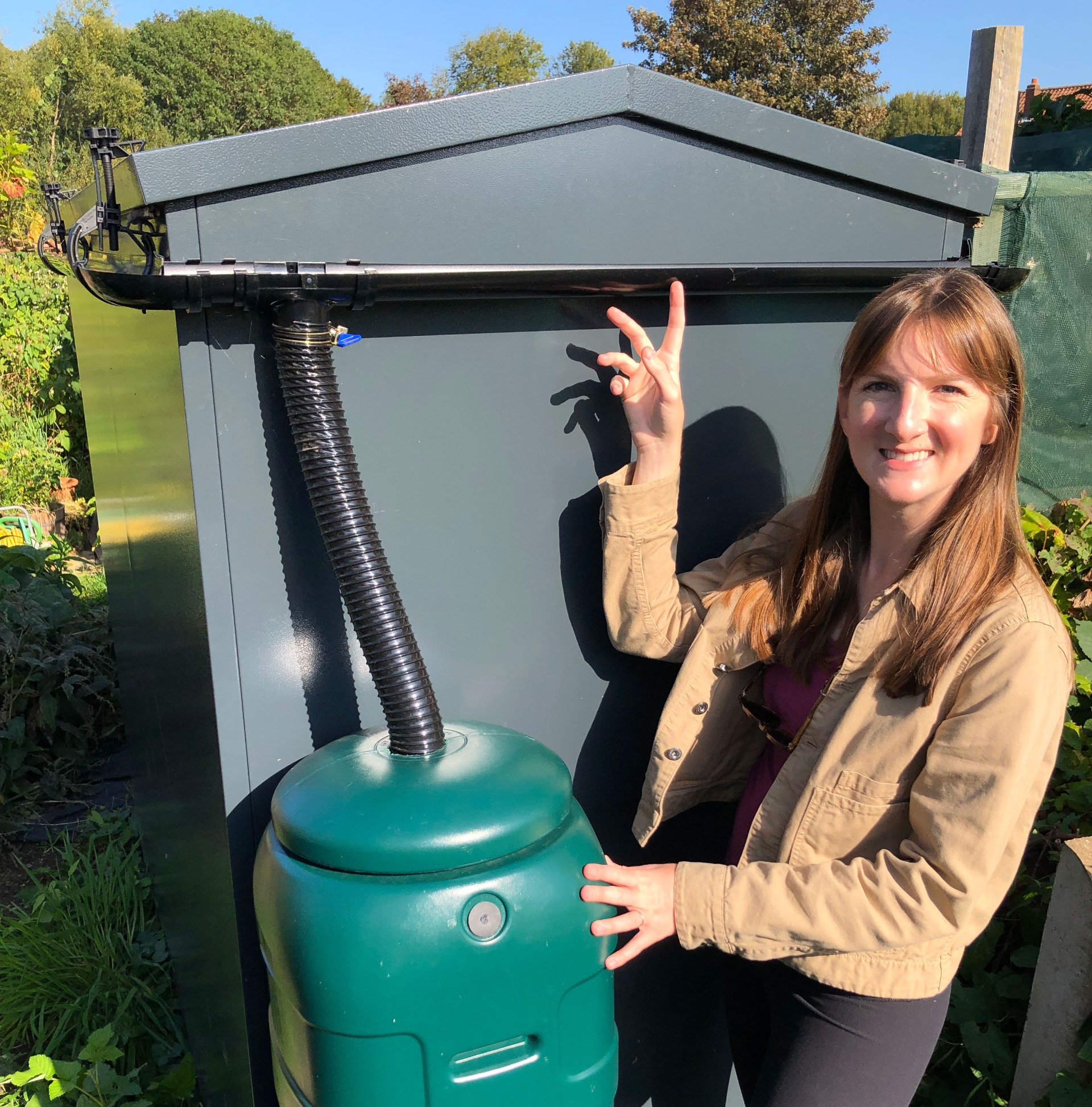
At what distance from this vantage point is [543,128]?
1.53 metres

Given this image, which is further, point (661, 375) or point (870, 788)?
point (661, 375)

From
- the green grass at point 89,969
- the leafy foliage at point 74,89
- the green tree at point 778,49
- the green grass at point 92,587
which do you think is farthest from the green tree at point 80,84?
the green grass at point 89,969

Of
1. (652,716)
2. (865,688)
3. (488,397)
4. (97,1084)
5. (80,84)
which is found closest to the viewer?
(865,688)

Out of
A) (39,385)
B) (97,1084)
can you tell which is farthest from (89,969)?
(39,385)

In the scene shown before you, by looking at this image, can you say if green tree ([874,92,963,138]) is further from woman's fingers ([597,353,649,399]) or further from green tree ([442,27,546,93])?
woman's fingers ([597,353,649,399])

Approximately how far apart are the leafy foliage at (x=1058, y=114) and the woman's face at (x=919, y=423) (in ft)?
22.3

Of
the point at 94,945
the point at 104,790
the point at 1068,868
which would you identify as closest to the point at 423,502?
the point at 1068,868

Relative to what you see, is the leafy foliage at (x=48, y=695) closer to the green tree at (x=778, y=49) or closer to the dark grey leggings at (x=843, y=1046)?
the dark grey leggings at (x=843, y=1046)

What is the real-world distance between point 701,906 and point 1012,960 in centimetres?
141

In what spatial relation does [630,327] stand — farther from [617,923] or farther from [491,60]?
[491,60]

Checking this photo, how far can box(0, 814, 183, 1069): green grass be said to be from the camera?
2723 mm

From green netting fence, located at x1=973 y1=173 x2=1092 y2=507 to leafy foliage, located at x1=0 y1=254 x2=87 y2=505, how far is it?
7.07 metres

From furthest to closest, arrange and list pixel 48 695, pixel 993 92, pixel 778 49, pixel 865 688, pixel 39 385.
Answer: pixel 778 49
pixel 39 385
pixel 993 92
pixel 48 695
pixel 865 688

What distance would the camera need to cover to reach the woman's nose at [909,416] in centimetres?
141
